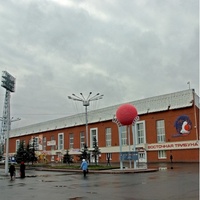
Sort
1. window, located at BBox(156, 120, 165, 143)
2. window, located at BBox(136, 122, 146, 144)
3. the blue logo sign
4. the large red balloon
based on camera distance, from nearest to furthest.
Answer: the large red balloon
the blue logo sign
window, located at BBox(156, 120, 165, 143)
window, located at BBox(136, 122, 146, 144)

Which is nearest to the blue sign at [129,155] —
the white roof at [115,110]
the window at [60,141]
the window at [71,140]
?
the white roof at [115,110]

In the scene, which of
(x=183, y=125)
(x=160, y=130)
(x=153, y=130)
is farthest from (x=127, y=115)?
(x=153, y=130)

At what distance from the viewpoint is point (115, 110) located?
63562 mm

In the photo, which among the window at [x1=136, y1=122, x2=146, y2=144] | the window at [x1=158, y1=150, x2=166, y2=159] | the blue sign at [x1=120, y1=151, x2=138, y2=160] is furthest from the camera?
the window at [x1=136, y1=122, x2=146, y2=144]

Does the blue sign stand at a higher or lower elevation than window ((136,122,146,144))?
lower

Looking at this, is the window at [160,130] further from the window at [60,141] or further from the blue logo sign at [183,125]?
the window at [60,141]

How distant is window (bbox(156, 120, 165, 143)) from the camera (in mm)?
53969

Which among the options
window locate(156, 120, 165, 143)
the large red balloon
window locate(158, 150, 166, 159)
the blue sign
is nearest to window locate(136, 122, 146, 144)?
window locate(156, 120, 165, 143)

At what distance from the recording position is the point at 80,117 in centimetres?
7275

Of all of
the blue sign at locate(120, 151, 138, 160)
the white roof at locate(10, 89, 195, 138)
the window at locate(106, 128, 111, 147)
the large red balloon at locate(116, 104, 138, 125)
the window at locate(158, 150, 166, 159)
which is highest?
the white roof at locate(10, 89, 195, 138)

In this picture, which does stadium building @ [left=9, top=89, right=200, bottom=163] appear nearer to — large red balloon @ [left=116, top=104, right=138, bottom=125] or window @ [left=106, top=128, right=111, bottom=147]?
window @ [left=106, top=128, right=111, bottom=147]

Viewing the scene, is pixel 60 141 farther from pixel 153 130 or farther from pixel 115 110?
pixel 153 130

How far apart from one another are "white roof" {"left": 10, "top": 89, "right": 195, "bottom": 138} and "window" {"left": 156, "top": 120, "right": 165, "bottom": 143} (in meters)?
2.28

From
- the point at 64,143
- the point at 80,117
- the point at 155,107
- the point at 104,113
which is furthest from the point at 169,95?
the point at 64,143
